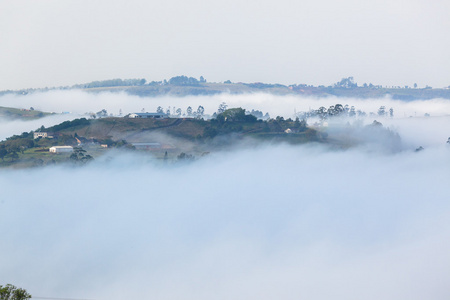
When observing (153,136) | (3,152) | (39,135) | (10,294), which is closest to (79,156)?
(3,152)

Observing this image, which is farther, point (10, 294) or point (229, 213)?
point (229, 213)

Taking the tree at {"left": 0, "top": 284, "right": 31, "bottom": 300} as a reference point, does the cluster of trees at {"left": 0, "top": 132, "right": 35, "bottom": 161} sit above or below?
below

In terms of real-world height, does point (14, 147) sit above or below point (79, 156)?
above

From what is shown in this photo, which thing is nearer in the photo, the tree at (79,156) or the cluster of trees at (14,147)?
the cluster of trees at (14,147)

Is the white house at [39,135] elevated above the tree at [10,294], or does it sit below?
below

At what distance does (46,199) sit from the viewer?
146750 mm

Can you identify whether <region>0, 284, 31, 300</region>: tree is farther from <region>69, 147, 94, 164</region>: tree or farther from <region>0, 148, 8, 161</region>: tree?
<region>0, 148, 8, 161</region>: tree

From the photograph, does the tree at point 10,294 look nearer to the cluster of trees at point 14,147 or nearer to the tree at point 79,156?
the cluster of trees at point 14,147

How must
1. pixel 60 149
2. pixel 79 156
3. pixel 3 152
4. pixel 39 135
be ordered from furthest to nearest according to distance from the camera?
pixel 39 135 → pixel 60 149 → pixel 79 156 → pixel 3 152

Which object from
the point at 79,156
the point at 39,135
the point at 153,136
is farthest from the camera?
the point at 153,136

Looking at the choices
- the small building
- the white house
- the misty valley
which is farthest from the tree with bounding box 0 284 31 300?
the white house

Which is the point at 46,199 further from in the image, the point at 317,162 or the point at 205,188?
the point at 317,162

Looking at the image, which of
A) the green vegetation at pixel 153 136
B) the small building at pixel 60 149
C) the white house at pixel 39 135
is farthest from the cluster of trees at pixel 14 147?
the white house at pixel 39 135

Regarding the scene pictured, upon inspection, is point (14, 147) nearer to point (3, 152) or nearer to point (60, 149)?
point (3, 152)
